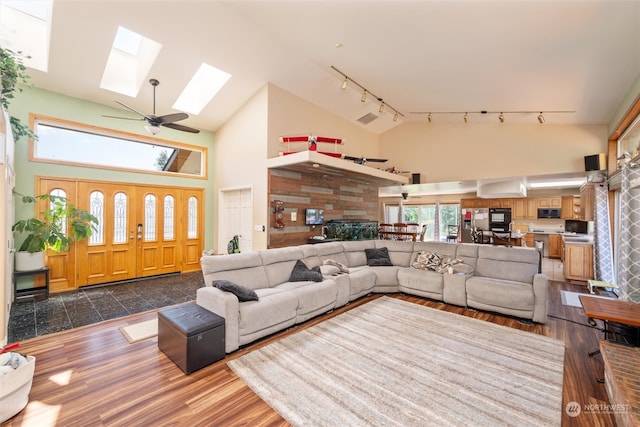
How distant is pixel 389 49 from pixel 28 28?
17.4 feet

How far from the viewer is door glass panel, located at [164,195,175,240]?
6.16m

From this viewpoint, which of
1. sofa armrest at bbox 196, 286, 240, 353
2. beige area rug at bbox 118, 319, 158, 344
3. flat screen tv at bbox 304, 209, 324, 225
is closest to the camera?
sofa armrest at bbox 196, 286, 240, 353

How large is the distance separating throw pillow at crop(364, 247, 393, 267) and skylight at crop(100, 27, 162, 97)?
16.3ft

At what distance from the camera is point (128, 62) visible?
4.81 meters

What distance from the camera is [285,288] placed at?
11.5 ft

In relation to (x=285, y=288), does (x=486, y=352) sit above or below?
below

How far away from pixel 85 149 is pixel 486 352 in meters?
7.16

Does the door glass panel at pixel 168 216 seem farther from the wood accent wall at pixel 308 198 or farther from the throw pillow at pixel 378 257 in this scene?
the throw pillow at pixel 378 257

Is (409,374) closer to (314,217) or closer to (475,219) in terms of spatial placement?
(314,217)

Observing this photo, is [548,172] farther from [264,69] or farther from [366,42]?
[264,69]

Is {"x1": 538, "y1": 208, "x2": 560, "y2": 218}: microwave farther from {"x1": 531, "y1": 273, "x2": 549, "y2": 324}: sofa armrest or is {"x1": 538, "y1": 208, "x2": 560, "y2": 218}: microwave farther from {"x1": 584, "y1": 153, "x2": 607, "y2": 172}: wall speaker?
{"x1": 531, "y1": 273, "x2": 549, "y2": 324}: sofa armrest

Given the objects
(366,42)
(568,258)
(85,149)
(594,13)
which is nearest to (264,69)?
(366,42)

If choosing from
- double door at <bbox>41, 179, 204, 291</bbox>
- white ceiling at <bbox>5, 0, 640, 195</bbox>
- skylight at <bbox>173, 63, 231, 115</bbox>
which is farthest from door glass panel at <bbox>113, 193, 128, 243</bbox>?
skylight at <bbox>173, 63, 231, 115</bbox>

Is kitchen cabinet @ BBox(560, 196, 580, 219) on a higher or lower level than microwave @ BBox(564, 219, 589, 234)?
higher
